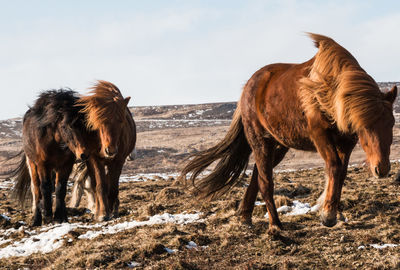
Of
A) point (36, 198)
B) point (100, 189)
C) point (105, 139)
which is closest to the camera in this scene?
point (105, 139)

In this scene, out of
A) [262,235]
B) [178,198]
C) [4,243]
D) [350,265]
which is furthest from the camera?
[178,198]

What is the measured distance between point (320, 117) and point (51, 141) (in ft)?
17.5

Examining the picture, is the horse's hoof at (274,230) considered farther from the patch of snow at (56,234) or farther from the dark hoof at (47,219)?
the dark hoof at (47,219)

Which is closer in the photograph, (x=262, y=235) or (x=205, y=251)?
(x=205, y=251)

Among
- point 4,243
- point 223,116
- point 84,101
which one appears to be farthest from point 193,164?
point 223,116

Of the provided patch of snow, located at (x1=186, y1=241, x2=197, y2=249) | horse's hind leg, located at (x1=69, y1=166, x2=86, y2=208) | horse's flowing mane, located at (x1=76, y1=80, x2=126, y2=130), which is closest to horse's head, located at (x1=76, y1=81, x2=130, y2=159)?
horse's flowing mane, located at (x1=76, y1=80, x2=126, y2=130)

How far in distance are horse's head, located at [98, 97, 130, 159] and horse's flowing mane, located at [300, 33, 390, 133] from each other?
375 cm

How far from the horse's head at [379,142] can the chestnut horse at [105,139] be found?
14.9ft

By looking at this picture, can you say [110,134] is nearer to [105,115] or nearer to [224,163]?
[105,115]

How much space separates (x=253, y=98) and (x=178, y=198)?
4418mm

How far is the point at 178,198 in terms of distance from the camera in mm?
10078

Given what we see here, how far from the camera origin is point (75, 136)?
820 cm

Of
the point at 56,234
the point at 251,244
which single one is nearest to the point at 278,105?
the point at 251,244

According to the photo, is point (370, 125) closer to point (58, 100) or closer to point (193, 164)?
point (193, 164)
